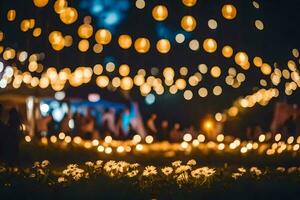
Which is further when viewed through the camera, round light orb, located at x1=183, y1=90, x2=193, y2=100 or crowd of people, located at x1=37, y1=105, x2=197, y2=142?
round light orb, located at x1=183, y1=90, x2=193, y2=100

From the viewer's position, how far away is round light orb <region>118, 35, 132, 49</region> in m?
11.9

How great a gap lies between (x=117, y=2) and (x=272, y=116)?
4.24 meters

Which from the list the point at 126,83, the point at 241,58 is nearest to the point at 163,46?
the point at 126,83

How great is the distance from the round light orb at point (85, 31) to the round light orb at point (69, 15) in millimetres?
211

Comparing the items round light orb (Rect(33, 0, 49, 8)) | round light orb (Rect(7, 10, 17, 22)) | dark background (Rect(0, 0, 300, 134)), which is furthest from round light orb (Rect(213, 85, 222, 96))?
round light orb (Rect(7, 10, 17, 22))

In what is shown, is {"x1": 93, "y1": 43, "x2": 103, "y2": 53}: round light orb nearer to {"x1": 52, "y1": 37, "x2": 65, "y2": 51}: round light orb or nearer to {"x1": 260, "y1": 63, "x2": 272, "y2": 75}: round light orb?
{"x1": 52, "y1": 37, "x2": 65, "y2": 51}: round light orb

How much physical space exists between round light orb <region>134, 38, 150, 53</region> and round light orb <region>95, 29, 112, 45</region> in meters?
0.54

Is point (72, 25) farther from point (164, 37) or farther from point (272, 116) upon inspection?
point (272, 116)

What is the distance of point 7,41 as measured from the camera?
41.6ft

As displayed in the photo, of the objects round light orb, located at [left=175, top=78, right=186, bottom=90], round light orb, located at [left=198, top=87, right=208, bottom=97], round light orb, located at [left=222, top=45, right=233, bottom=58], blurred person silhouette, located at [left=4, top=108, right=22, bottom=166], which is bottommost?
blurred person silhouette, located at [left=4, top=108, right=22, bottom=166]

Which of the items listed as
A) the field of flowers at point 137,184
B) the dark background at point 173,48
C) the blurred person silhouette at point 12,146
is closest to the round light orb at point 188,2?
the dark background at point 173,48

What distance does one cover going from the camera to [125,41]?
11.9 m

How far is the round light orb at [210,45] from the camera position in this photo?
1215 centimetres

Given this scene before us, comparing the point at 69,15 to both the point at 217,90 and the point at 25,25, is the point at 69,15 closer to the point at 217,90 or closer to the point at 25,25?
the point at 25,25
